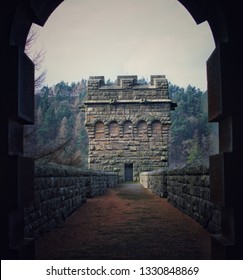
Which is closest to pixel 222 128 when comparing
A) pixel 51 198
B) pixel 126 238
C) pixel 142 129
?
pixel 126 238

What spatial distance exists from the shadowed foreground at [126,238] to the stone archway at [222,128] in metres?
1.02

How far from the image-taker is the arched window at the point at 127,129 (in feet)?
88.9

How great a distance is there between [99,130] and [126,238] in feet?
71.7

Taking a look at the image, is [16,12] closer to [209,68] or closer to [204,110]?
[209,68]

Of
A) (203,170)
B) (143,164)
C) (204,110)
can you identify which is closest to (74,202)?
(203,170)

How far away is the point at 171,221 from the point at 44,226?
2734mm

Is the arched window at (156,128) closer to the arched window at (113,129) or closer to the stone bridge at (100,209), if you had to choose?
the arched window at (113,129)

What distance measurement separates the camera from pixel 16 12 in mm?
3311

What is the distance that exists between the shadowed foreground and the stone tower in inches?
721

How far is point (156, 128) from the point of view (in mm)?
27219

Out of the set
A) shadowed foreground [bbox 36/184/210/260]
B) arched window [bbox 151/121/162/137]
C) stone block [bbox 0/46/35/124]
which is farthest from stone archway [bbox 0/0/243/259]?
arched window [bbox 151/121/162/137]

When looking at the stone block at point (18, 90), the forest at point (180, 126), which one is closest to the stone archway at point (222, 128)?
the stone block at point (18, 90)

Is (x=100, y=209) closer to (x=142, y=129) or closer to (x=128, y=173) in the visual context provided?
(x=142, y=129)

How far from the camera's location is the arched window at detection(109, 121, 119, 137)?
88.6 feet
